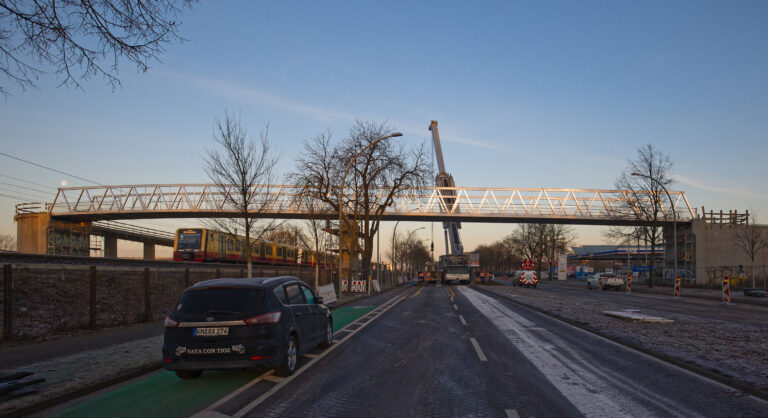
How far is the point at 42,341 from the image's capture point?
11.3 m

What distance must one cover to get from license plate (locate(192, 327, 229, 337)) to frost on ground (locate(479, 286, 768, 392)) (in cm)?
755

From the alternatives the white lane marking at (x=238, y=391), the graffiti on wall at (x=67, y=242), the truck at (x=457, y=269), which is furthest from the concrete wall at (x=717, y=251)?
the graffiti on wall at (x=67, y=242)

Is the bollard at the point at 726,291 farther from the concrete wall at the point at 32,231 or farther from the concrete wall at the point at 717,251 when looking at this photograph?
the concrete wall at the point at 32,231

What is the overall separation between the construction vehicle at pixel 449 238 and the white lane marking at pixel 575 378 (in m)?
43.4

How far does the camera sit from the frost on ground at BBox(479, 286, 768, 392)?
7.88 metres

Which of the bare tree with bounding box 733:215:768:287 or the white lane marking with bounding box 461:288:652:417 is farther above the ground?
the bare tree with bounding box 733:215:768:287

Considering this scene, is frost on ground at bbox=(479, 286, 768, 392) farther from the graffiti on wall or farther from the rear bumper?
the graffiti on wall

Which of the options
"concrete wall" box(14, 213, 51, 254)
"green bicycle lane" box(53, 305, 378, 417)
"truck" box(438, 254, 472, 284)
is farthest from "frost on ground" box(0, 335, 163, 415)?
"truck" box(438, 254, 472, 284)

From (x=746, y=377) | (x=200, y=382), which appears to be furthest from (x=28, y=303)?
(x=746, y=377)

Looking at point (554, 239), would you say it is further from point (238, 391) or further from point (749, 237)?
point (238, 391)

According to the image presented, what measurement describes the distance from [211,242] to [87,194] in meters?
30.1

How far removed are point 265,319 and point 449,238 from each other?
8723 cm

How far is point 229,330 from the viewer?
289 inches

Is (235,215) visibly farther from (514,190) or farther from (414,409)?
(514,190)
